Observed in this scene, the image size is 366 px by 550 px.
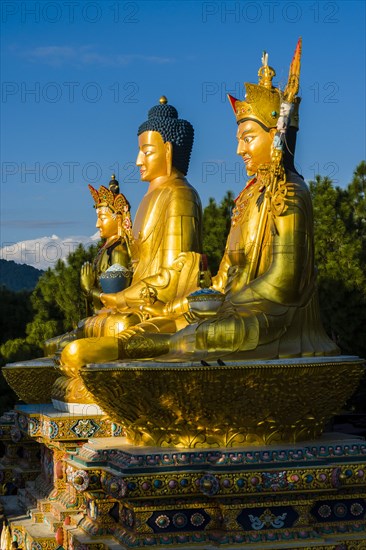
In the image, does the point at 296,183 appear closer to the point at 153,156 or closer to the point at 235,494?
the point at 235,494

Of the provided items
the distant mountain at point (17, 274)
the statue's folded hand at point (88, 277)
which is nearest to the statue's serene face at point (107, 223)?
the statue's folded hand at point (88, 277)

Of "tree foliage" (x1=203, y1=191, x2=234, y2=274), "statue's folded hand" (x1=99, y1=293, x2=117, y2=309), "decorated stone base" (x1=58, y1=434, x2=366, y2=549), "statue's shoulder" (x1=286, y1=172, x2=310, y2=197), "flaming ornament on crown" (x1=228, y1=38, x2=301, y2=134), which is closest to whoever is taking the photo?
"decorated stone base" (x1=58, y1=434, x2=366, y2=549)

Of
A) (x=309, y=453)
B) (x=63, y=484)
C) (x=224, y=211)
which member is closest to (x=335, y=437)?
(x=309, y=453)

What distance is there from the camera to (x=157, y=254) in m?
10.4

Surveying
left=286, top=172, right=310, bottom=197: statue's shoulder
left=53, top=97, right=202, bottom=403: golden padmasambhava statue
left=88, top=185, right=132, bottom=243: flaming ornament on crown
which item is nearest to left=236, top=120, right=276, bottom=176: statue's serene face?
left=286, top=172, right=310, bottom=197: statue's shoulder

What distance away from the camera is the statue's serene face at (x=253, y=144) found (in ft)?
27.3

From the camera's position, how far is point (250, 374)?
7.00 m

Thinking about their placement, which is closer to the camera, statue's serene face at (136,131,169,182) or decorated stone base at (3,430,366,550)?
decorated stone base at (3,430,366,550)

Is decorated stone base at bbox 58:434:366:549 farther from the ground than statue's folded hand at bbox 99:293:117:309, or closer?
closer

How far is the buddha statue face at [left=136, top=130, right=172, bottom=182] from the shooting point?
10.7 m

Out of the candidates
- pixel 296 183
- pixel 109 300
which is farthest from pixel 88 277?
pixel 296 183

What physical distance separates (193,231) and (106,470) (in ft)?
12.5

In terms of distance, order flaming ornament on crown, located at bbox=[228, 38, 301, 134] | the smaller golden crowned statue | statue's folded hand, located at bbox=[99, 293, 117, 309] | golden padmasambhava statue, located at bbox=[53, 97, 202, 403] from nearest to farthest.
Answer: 1. flaming ornament on crown, located at bbox=[228, 38, 301, 134]
2. golden padmasambhava statue, located at bbox=[53, 97, 202, 403]
3. statue's folded hand, located at bbox=[99, 293, 117, 309]
4. the smaller golden crowned statue

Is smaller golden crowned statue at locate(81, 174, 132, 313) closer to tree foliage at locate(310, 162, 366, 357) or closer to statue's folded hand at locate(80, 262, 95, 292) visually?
statue's folded hand at locate(80, 262, 95, 292)
